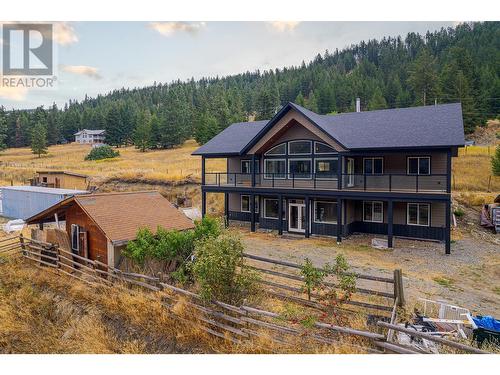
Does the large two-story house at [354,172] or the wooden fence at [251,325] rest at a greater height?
the large two-story house at [354,172]

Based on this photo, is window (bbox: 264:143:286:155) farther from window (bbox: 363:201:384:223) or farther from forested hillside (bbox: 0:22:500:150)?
forested hillside (bbox: 0:22:500:150)

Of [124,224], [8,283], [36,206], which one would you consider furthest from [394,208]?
[36,206]

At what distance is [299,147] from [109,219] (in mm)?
13305

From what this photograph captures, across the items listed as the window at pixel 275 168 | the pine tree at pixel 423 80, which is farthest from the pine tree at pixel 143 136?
the pine tree at pixel 423 80

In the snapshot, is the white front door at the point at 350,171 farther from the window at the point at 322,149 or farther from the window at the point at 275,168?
the window at the point at 275,168

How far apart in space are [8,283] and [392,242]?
1885cm

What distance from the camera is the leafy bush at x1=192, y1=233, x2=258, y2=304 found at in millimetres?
9492

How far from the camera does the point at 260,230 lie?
24.5 metres

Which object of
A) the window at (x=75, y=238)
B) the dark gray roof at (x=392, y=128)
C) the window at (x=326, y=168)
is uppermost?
the dark gray roof at (x=392, y=128)

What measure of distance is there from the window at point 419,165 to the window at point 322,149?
4.52 meters

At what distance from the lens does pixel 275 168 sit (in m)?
24.1

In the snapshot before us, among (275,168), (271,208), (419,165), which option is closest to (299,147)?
(275,168)

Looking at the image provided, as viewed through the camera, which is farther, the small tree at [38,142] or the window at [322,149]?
the small tree at [38,142]

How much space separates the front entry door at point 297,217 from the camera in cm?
2283
